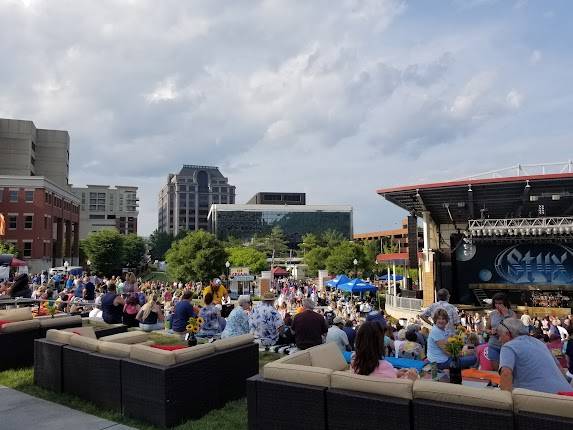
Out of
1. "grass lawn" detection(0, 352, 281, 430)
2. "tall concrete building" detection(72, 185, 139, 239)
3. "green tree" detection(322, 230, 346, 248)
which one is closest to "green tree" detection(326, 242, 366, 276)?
"green tree" detection(322, 230, 346, 248)

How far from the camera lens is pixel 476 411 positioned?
3479mm

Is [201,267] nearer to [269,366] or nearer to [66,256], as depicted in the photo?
[66,256]

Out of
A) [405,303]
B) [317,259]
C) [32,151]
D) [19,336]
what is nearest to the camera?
[19,336]

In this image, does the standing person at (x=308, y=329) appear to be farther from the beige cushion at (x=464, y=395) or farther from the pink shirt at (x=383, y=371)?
the beige cushion at (x=464, y=395)

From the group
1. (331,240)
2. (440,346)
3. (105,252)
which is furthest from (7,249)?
(331,240)

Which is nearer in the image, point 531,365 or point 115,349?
point 531,365

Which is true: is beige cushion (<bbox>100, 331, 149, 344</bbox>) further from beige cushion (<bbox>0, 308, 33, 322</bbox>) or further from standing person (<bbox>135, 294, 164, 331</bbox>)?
standing person (<bbox>135, 294, 164, 331</bbox>)

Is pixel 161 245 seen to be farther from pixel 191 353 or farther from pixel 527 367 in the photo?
pixel 527 367

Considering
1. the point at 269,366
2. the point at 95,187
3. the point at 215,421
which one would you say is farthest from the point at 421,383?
the point at 95,187

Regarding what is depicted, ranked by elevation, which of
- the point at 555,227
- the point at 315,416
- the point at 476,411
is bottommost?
the point at 315,416

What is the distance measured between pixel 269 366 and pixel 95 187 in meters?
167

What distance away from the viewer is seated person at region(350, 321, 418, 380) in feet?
14.3

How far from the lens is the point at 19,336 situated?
306 inches

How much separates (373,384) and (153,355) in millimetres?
2588
